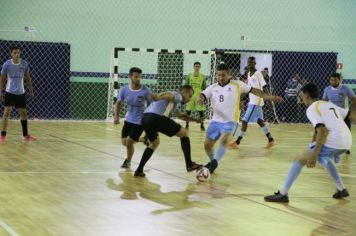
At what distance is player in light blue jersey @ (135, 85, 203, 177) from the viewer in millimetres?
11023

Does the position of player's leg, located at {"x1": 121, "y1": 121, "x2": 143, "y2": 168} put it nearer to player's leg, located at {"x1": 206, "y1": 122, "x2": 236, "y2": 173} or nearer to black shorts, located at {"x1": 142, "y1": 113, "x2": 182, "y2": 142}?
black shorts, located at {"x1": 142, "y1": 113, "x2": 182, "y2": 142}

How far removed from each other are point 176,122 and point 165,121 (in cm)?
326

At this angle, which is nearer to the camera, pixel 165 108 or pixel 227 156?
pixel 165 108

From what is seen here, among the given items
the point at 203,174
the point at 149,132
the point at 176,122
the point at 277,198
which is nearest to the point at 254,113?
the point at 176,122

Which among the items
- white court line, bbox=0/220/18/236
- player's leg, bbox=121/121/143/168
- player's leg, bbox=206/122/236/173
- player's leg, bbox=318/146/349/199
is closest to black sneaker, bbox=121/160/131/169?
player's leg, bbox=121/121/143/168

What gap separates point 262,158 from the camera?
571 inches

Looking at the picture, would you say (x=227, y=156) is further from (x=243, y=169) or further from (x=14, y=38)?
(x=14, y=38)

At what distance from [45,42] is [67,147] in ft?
32.1

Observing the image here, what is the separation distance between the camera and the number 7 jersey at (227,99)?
448 inches

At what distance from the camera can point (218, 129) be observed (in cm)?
1139

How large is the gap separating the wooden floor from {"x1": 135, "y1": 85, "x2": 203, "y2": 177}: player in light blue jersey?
1.10ft

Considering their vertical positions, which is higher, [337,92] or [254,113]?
[337,92]

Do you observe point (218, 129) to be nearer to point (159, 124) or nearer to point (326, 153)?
point (159, 124)

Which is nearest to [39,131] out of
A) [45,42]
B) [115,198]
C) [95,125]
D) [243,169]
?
[95,125]
